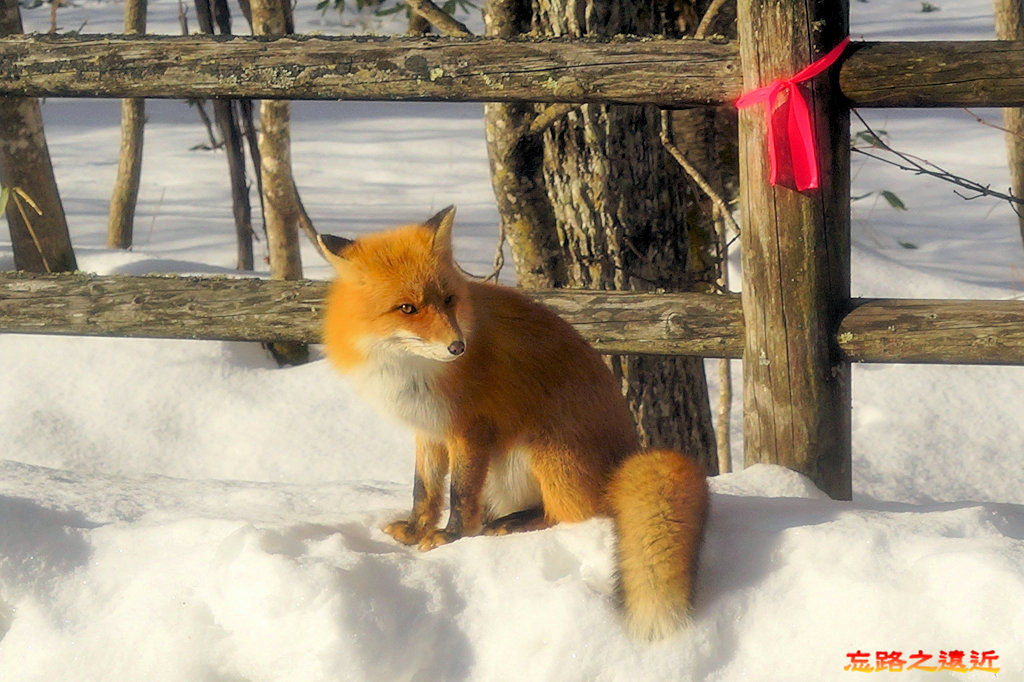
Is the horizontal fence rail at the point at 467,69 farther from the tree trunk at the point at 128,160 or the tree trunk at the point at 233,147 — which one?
the tree trunk at the point at 128,160

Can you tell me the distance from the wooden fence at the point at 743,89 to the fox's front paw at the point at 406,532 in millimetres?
739

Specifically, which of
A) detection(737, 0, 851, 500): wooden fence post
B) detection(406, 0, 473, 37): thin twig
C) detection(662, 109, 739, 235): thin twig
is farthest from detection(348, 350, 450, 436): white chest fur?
detection(406, 0, 473, 37): thin twig

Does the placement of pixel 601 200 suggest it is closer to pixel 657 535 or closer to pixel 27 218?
pixel 657 535

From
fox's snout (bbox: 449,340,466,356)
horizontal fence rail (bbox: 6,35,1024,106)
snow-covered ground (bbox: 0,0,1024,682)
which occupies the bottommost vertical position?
snow-covered ground (bbox: 0,0,1024,682)

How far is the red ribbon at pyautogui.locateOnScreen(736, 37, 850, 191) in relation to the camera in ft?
7.21

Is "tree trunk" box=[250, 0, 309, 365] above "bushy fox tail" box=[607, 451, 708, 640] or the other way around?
above

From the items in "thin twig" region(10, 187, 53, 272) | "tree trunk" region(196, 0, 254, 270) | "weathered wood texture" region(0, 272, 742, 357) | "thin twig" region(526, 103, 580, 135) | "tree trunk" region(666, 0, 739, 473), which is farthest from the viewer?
"tree trunk" region(196, 0, 254, 270)

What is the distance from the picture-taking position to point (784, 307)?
2369 mm

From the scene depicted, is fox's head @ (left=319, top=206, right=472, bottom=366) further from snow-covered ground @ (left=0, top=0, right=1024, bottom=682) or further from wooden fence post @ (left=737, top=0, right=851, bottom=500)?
wooden fence post @ (left=737, top=0, right=851, bottom=500)

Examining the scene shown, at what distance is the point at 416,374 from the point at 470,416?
14 centimetres

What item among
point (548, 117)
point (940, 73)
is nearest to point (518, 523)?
point (548, 117)

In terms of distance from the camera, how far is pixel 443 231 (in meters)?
2.00

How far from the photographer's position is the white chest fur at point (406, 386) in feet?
6.40

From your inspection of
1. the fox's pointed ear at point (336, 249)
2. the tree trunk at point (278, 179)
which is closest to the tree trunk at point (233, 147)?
the tree trunk at point (278, 179)
